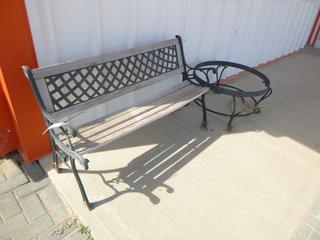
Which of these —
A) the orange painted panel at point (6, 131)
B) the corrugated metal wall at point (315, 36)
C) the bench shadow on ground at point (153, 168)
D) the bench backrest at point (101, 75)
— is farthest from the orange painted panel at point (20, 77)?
the corrugated metal wall at point (315, 36)

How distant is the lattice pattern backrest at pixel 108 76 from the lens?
2025 mm

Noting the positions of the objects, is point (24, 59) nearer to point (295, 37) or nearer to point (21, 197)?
point (21, 197)

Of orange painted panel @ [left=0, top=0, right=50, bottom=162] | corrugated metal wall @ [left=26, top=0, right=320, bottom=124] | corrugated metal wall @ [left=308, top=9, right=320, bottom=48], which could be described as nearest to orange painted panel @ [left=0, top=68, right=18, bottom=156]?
orange painted panel @ [left=0, top=0, right=50, bottom=162]

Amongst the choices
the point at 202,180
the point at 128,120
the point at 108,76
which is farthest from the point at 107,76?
the point at 202,180

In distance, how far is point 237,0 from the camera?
3.52 m

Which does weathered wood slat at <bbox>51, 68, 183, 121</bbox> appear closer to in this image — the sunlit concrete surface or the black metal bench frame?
the black metal bench frame

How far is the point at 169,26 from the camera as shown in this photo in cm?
292

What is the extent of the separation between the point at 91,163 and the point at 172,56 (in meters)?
1.39

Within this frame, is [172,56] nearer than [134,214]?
No

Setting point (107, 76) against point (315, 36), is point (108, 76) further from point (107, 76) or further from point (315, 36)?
point (315, 36)

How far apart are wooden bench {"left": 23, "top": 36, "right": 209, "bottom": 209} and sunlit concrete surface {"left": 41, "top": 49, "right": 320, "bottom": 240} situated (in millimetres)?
274

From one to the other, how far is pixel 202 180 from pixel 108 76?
1244 mm

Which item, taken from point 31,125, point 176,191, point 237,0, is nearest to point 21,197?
point 31,125

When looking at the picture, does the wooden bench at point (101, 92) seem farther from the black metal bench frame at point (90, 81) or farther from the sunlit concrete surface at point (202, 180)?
the sunlit concrete surface at point (202, 180)
